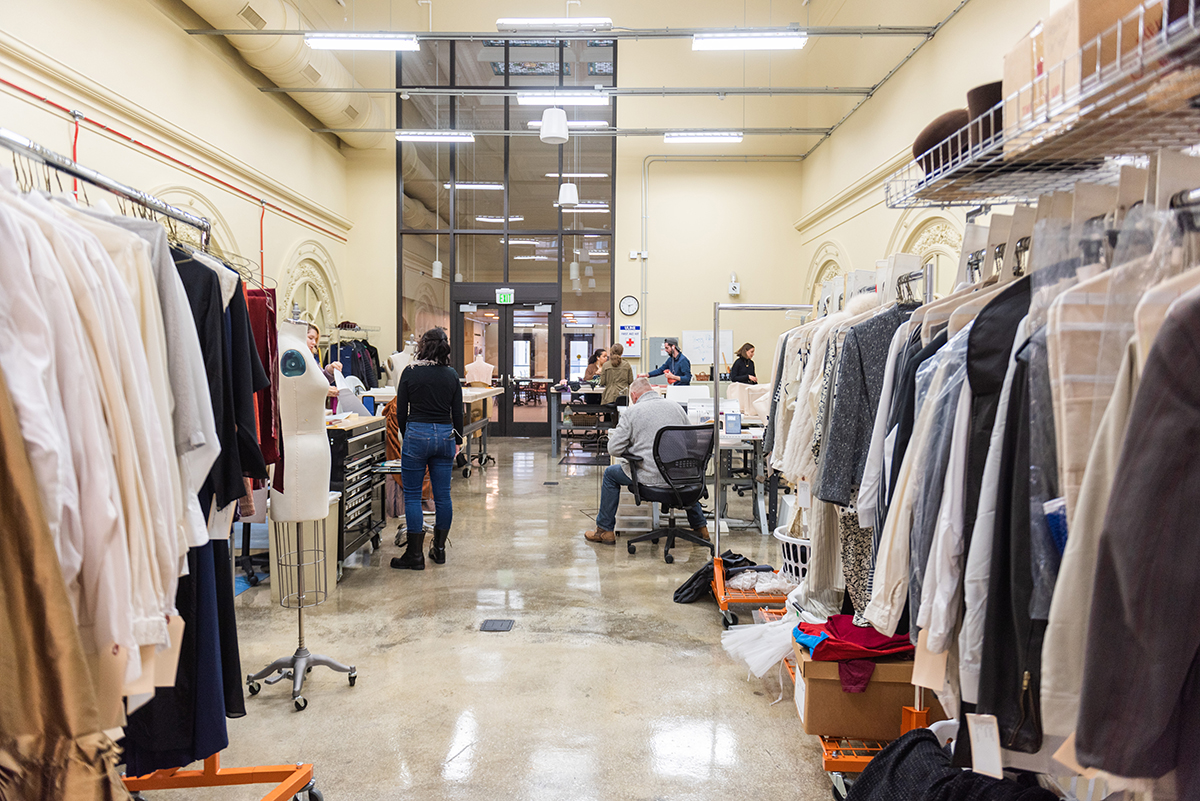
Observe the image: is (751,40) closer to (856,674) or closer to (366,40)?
(366,40)

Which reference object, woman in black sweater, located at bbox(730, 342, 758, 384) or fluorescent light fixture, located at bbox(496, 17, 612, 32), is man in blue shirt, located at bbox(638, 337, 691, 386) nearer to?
woman in black sweater, located at bbox(730, 342, 758, 384)

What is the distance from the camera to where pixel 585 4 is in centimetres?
1119

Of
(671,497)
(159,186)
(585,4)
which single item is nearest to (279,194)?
(159,186)

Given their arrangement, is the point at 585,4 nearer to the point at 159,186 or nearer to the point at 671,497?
the point at 159,186

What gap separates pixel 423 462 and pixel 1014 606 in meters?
4.05

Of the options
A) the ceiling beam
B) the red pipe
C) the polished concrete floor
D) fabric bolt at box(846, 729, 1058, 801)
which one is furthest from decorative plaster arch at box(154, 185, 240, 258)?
fabric bolt at box(846, 729, 1058, 801)

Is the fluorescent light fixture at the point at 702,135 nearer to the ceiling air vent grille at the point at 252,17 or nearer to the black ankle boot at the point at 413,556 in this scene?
the ceiling air vent grille at the point at 252,17

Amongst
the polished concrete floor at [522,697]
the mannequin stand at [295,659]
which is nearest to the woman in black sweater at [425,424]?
the polished concrete floor at [522,697]

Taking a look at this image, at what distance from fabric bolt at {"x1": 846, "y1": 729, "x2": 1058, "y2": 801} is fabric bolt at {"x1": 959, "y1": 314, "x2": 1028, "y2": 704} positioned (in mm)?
433

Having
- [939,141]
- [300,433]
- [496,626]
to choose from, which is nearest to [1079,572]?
[939,141]

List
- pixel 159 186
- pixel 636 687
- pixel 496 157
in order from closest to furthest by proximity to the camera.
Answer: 1. pixel 636 687
2. pixel 159 186
3. pixel 496 157

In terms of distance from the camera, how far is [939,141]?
2.12m

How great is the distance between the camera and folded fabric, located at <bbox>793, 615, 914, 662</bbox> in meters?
2.43

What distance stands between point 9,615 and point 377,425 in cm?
437
